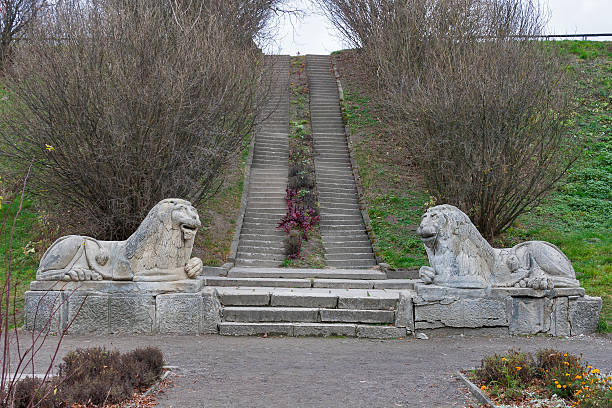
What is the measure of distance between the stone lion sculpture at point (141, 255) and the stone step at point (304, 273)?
3745mm

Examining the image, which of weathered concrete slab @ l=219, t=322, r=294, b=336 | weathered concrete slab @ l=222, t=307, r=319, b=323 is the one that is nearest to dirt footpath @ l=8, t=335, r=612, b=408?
weathered concrete slab @ l=219, t=322, r=294, b=336

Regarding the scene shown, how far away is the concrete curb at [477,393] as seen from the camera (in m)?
5.49

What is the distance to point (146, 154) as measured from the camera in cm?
1271

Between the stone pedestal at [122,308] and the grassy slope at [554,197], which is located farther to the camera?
the grassy slope at [554,197]

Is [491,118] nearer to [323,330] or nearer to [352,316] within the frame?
[352,316]

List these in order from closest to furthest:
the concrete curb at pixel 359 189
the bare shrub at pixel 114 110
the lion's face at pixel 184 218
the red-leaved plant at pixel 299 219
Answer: the lion's face at pixel 184 218 → the bare shrub at pixel 114 110 → the concrete curb at pixel 359 189 → the red-leaved plant at pixel 299 219

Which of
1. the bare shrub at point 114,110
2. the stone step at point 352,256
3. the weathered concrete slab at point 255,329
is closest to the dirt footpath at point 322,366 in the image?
the weathered concrete slab at point 255,329

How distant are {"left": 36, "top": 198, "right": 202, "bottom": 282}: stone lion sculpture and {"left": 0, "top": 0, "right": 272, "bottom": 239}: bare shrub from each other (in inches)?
150

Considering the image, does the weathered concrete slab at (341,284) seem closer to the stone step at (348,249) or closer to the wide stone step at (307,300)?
the wide stone step at (307,300)

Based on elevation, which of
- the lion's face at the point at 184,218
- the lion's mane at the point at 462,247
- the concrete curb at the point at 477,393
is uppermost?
the lion's face at the point at 184,218

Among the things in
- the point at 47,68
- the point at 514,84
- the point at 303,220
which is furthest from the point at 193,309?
the point at 514,84

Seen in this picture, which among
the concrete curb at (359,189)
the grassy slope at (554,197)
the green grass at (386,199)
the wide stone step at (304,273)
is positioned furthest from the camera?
the concrete curb at (359,189)

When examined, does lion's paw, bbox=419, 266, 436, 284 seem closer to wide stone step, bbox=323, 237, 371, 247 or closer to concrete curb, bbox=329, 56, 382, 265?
concrete curb, bbox=329, 56, 382, 265

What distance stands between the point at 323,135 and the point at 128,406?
17817 millimetres
